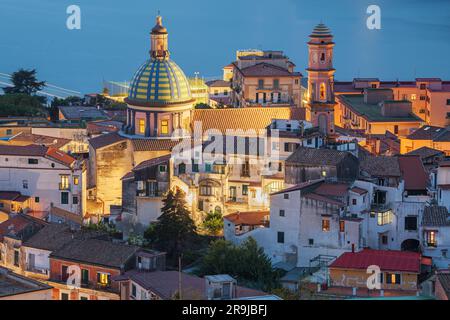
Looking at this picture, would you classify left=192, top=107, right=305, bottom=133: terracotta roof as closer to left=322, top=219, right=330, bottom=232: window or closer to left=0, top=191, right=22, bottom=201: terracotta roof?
left=0, top=191, right=22, bottom=201: terracotta roof

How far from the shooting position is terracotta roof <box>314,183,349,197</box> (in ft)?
71.2

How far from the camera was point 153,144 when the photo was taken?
2792 centimetres

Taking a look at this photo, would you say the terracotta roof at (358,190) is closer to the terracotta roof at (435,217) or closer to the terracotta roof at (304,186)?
the terracotta roof at (304,186)

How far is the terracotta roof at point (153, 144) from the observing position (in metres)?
27.7

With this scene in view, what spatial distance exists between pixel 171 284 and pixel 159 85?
36.1ft

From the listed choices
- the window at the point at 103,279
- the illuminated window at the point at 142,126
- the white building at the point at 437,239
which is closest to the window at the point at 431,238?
the white building at the point at 437,239

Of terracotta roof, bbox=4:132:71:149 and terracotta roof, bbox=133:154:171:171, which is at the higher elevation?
terracotta roof, bbox=4:132:71:149

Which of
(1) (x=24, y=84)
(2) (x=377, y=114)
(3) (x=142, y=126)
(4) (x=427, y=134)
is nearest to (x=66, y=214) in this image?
(3) (x=142, y=126)

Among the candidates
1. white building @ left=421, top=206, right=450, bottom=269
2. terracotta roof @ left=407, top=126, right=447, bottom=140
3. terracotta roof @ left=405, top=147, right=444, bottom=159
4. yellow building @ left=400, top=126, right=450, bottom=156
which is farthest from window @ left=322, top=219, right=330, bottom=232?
terracotta roof @ left=407, top=126, right=447, bottom=140

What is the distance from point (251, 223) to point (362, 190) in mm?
2237

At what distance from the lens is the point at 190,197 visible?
80.5ft

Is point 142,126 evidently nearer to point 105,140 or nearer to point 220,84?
point 105,140

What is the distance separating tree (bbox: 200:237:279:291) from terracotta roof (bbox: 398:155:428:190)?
422 cm

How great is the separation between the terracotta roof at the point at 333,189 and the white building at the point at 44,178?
20.4 ft
